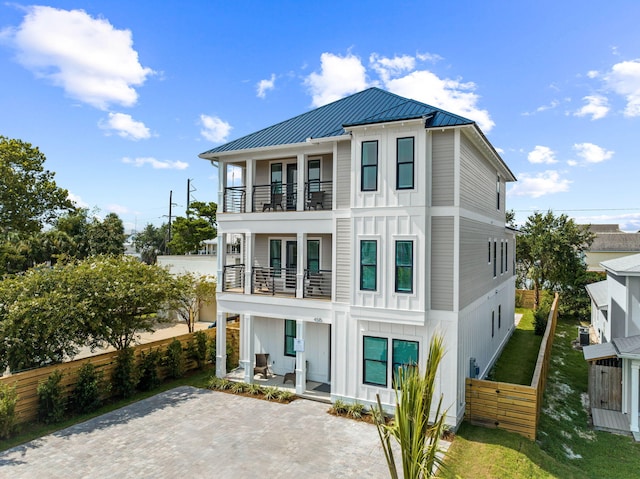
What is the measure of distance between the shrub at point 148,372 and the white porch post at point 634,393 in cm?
1582

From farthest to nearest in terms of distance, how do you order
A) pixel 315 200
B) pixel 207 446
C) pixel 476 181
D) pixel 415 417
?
pixel 315 200 < pixel 476 181 < pixel 207 446 < pixel 415 417

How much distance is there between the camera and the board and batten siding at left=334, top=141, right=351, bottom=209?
13000 mm

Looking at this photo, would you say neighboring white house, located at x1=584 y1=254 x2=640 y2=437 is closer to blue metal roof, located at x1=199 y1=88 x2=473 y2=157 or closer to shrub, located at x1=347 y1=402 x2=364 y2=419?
shrub, located at x1=347 y1=402 x2=364 y2=419

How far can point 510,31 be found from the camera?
14.4 m

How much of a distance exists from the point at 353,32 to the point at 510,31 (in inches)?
227

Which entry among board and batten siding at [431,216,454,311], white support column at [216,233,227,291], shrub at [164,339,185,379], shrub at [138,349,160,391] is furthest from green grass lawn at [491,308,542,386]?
shrub at [138,349,160,391]

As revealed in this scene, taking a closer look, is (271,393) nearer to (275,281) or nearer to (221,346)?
(221,346)

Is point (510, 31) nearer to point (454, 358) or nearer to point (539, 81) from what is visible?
point (539, 81)

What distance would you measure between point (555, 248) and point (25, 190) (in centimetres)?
3963

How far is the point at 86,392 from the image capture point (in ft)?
40.7

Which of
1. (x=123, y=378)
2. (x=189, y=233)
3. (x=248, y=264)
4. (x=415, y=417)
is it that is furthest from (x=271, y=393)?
(x=189, y=233)

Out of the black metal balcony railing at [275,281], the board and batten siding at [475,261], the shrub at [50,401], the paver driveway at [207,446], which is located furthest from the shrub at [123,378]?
the board and batten siding at [475,261]

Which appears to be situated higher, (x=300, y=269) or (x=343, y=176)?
(x=343, y=176)

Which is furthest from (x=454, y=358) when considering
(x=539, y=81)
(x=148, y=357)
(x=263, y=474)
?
(x=539, y=81)
